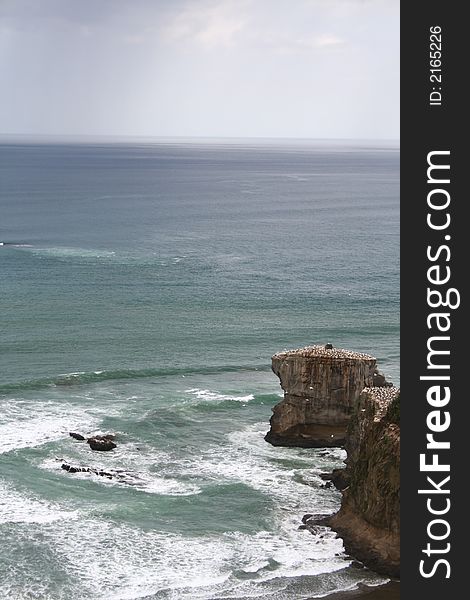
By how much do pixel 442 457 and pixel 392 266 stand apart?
9921 centimetres

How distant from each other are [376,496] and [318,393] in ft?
53.9

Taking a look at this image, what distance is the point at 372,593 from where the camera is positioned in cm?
4450

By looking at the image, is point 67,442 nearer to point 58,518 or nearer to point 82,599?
point 58,518

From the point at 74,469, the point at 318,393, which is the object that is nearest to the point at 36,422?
the point at 74,469

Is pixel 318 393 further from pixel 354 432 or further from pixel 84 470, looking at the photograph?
pixel 84 470

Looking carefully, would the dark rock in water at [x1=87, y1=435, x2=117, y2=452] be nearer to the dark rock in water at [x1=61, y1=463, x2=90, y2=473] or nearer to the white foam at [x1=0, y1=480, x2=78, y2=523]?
the dark rock in water at [x1=61, y1=463, x2=90, y2=473]

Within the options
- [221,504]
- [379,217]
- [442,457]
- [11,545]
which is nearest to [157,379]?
[221,504]

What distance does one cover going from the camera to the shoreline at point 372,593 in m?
44.2

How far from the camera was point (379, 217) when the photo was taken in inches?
7279

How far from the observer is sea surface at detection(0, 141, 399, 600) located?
47.1 meters

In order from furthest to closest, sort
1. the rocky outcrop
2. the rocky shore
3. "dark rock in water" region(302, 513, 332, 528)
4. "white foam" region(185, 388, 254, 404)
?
"white foam" region(185, 388, 254, 404)
the rocky outcrop
"dark rock in water" region(302, 513, 332, 528)
the rocky shore

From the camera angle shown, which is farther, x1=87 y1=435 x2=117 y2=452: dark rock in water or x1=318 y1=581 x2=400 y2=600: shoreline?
x1=87 y1=435 x2=117 y2=452: dark rock in water

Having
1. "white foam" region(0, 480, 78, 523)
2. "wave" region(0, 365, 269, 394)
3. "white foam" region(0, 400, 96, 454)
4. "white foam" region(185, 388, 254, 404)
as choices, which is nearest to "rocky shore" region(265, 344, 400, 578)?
"white foam" region(185, 388, 254, 404)

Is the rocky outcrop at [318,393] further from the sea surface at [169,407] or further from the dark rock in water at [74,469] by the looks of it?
the dark rock in water at [74,469]
